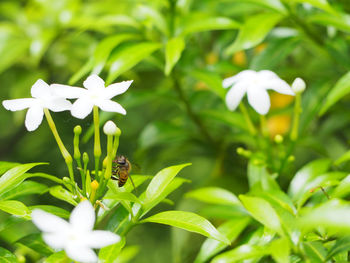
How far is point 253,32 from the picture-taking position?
3.32ft

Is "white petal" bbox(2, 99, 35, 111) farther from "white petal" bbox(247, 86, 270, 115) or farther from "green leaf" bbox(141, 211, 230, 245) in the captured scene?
"white petal" bbox(247, 86, 270, 115)

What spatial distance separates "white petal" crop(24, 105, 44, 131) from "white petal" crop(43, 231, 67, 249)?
0.81 ft

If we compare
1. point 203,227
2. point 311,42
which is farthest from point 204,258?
point 311,42

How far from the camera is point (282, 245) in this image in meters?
0.57

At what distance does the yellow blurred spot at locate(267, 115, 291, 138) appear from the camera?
1585mm

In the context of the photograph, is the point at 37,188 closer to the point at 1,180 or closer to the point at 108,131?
the point at 1,180

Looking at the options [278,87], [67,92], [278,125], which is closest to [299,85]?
[278,87]

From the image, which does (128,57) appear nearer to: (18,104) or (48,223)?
(18,104)

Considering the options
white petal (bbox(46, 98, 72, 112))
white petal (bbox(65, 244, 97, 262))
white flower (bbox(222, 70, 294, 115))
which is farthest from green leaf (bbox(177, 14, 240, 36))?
white petal (bbox(65, 244, 97, 262))

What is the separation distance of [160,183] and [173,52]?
Answer: 0.37 meters

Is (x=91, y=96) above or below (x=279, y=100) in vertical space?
above

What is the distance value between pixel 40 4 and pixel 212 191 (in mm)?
1131

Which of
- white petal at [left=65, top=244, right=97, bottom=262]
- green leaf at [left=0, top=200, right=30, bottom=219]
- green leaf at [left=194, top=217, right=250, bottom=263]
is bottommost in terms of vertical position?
green leaf at [left=194, top=217, right=250, bottom=263]

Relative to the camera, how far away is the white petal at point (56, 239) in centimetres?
49
